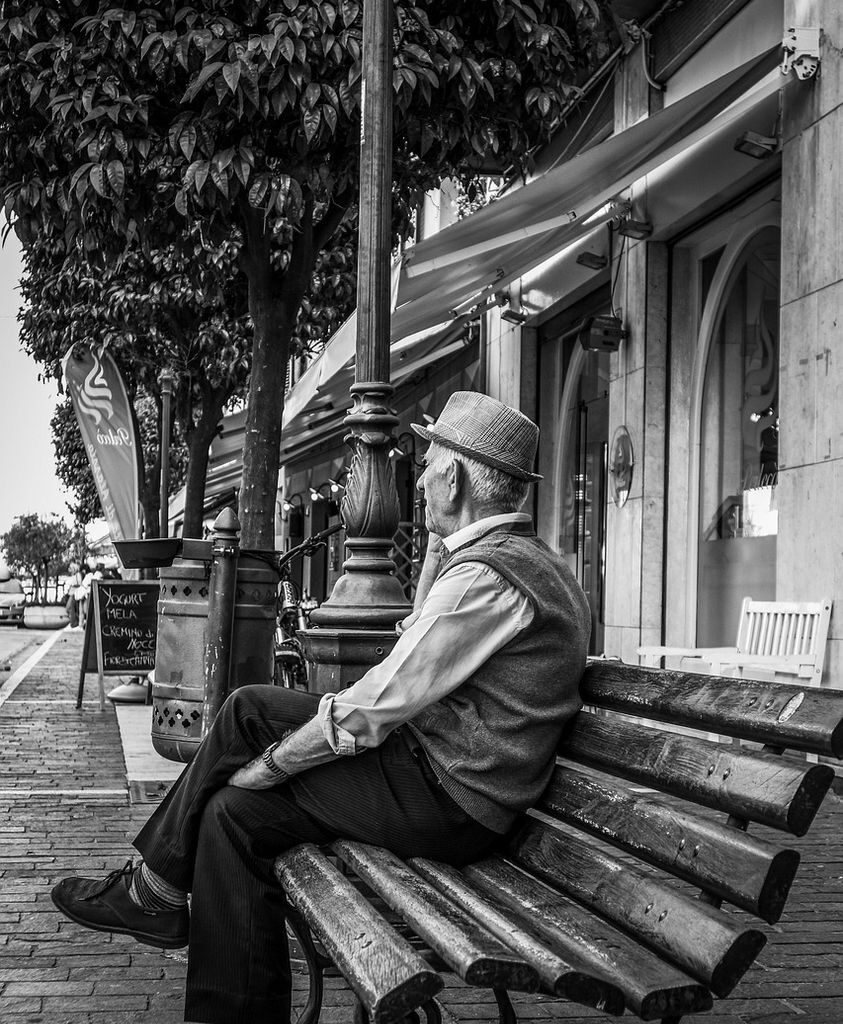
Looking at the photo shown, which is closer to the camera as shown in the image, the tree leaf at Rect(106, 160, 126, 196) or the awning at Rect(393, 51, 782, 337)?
the tree leaf at Rect(106, 160, 126, 196)

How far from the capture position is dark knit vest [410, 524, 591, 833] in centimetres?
283

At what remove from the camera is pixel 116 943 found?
4047mm

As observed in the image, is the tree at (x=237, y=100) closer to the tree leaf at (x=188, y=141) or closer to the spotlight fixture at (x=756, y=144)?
the tree leaf at (x=188, y=141)

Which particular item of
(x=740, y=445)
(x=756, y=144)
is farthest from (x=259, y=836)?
(x=740, y=445)

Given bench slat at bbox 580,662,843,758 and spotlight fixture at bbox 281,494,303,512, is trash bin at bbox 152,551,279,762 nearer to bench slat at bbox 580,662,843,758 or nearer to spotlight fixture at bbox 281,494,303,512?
bench slat at bbox 580,662,843,758

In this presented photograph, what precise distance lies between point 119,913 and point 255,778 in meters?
0.57

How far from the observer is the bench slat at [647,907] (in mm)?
2068

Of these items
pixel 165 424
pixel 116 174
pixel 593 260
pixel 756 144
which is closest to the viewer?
pixel 116 174

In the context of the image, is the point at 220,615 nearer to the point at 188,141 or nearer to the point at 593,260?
→ the point at 188,141

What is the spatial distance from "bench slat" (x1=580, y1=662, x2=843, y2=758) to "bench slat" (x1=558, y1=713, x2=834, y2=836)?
0.12ft

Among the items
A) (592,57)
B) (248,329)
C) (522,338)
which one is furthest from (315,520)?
(592,57)

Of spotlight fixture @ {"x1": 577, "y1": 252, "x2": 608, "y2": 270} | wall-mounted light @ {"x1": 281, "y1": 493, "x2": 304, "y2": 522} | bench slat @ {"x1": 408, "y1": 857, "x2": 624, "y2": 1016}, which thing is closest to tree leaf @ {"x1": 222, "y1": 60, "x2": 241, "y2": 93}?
spotlight fixture @ {"x1": 577, "y1": 252, "x2": 608, "y2": 270}

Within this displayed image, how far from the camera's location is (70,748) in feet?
28.0

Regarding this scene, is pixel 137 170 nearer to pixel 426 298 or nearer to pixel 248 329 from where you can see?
pixel 426 298
